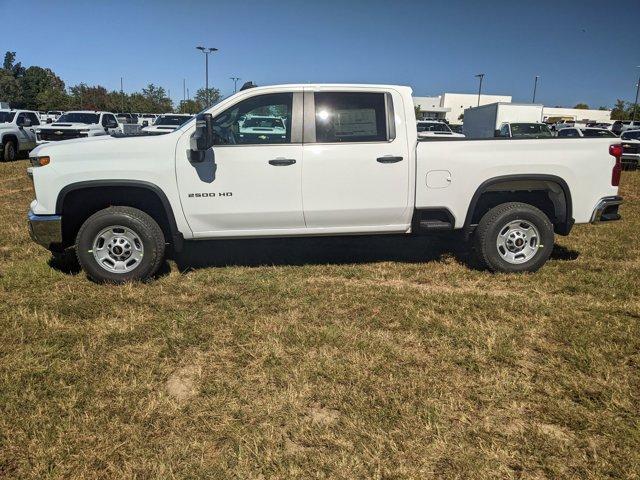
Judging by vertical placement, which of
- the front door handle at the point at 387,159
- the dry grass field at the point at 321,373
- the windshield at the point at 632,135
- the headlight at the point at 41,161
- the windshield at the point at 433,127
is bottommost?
the dry grass field at the point at 321,373

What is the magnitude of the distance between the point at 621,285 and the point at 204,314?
4218mm

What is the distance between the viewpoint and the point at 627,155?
699 inches

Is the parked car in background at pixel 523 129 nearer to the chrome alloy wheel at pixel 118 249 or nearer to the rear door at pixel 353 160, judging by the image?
the rear door at pixel 353 160

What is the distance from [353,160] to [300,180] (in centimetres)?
56

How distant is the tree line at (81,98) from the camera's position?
70562mm

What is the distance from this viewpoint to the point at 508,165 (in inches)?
202

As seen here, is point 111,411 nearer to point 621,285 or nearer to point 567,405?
point 567,405

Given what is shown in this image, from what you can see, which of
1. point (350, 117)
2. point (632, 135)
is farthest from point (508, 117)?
point (350, 117)

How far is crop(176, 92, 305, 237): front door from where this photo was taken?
4824 mm

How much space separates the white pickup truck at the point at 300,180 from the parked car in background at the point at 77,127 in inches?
527

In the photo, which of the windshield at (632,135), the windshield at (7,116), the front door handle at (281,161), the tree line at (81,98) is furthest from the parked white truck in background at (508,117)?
the tree line at (81,98)

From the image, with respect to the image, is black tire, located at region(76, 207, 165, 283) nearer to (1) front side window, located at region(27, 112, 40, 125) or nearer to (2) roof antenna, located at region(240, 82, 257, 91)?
(2) roof antenna, located at region(240, 82, 257, 91)

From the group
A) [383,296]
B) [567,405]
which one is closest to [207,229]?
[383,296]

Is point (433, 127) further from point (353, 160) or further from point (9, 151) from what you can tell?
point (353, 160)
